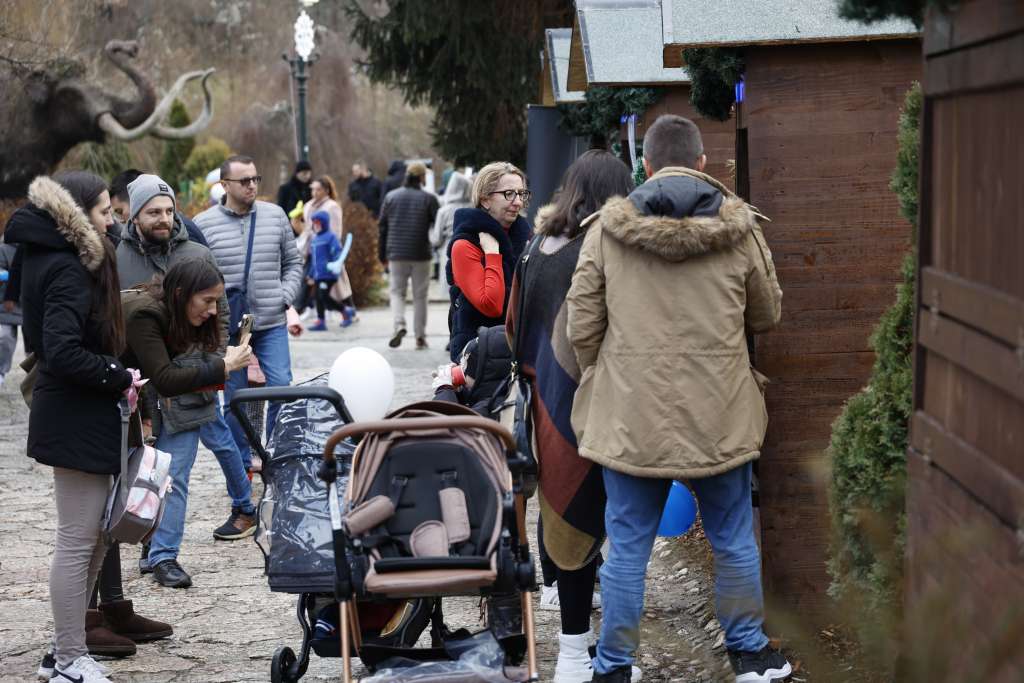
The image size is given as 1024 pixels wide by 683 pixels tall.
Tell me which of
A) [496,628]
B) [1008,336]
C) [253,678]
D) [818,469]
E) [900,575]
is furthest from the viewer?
[253,678]

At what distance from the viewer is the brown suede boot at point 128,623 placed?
5832mm

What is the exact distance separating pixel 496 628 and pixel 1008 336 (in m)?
2.48

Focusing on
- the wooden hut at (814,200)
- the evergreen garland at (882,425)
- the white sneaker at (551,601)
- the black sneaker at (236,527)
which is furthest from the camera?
the black sneaker at (236,527)

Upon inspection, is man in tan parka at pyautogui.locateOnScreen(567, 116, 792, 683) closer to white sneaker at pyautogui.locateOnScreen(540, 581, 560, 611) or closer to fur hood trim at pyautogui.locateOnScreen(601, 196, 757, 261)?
fur hood trim at pyautogui.locateOnScreen(601, 196, 757, 261)

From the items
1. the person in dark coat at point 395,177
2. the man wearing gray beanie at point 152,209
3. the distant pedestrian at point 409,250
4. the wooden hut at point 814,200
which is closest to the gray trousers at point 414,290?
the distant pedestrian at point 409,250

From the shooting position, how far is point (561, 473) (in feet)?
16.6

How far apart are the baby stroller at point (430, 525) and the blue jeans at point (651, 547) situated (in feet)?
1.21

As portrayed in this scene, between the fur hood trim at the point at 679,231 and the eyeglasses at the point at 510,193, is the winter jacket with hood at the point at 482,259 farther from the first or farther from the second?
the fur hood trim at the point at 679,231

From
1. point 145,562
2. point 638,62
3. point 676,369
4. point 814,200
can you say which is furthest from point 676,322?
point 638,62

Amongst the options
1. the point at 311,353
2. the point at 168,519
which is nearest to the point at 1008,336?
the point at 168,519

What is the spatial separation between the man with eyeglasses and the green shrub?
25.9 meters

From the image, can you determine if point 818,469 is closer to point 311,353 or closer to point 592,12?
point 592,12

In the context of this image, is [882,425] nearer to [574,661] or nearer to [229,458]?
[574,661]

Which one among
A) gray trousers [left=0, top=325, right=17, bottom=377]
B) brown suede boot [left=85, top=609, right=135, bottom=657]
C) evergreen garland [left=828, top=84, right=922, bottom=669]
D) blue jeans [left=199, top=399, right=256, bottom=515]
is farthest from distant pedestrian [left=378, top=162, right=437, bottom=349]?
evergreen garland [left=828, top=84, right=922, bottom=669]
